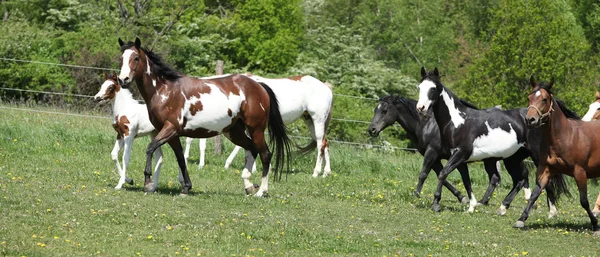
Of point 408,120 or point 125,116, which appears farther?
point 408,120

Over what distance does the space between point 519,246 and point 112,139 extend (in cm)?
1167

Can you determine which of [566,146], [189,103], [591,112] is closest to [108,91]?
[189,103]

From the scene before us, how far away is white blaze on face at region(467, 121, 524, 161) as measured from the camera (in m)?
13.5

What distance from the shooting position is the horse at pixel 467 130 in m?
13.5

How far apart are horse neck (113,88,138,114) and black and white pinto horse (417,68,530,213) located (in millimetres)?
4840

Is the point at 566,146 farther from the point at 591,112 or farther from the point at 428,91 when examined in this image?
the point at 591,112

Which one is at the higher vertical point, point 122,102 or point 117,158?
point 122,102

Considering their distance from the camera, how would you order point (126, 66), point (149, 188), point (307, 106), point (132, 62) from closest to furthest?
point (126, 66) < point (132, 62) < point (149, 188) < point (307, 106)

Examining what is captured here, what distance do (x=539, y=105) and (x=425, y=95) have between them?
218cm

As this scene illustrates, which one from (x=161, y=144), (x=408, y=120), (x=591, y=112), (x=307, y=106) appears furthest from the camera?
(x=307, y=106)

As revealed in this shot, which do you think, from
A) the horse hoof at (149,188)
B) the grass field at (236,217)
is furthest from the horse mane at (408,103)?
the horse hoof at (149,188)

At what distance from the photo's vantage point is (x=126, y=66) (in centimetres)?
1312

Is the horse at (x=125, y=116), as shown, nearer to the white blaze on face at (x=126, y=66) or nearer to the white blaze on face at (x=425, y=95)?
the white blaze on face at (x=126, y=66)

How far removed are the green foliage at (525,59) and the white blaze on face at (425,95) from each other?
99.1 feet
